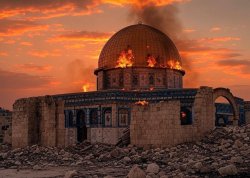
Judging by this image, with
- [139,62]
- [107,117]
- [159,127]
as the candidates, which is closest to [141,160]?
[159,127]

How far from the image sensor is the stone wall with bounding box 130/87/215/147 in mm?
20859

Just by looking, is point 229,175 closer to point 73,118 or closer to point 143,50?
point 73,118

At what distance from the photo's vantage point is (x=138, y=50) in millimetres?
44281

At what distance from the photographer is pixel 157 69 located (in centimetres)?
4384

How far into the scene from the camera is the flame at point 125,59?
4391cm

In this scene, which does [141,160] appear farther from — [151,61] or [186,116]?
[151,61]

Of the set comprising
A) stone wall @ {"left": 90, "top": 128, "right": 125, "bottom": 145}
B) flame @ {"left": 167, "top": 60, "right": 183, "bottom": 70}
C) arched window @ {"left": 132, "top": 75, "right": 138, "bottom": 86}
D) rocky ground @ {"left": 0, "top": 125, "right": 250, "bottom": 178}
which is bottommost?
rocky ground @ {"left": 0, "top": 125, "right": 250, "bottom": 178}

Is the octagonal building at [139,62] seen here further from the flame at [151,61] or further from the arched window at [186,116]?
the arched window at [186,116]

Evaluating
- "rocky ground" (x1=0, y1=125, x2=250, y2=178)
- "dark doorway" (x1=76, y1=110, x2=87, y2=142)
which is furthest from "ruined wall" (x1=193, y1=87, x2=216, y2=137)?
"dark doorway" (x1=76, y1=110, x2=87, y2=142)

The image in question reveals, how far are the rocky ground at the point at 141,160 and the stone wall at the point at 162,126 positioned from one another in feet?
1.68

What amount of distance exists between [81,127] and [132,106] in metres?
17.9

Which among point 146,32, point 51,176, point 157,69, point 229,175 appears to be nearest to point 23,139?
point 51,176

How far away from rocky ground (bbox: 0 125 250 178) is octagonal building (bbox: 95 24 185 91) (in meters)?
19.5

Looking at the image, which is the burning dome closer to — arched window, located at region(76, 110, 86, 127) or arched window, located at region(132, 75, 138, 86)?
arched window, located at region(132, 75, 138, 86)
